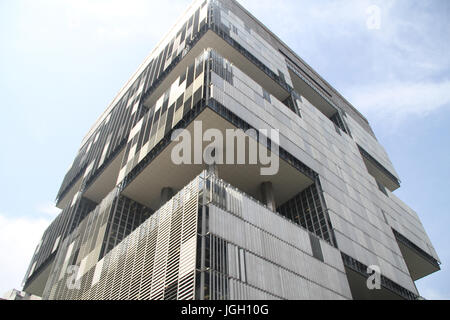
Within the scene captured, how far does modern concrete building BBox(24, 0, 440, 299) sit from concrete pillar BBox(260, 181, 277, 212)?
0.65 ft

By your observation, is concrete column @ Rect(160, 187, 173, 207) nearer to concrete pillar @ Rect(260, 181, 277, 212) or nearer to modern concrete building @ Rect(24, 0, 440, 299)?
modern concrete building @ Rect(24, 0, 440, 299)

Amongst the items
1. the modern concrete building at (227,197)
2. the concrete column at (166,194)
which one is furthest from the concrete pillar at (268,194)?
the concrete column at (166,194)

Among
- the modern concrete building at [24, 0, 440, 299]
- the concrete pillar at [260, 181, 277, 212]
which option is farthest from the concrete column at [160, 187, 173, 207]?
the concrete pillar at [260, 181, 277, 212]

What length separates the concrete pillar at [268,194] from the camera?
3909cm

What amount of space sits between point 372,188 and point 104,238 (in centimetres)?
3753

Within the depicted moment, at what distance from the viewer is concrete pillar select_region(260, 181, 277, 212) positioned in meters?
39.1

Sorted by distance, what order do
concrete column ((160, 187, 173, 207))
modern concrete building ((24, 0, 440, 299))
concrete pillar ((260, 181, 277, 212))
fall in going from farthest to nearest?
concrete column ((160, 187, 173, 207)) < concrete pillar ((260, 181, 277, 212)) < modern concrete building ((24, 0, 440, 299))

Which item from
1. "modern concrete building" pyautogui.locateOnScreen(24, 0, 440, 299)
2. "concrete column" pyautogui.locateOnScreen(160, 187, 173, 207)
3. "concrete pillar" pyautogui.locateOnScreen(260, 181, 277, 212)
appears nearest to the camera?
"modern concrete building" pyautogui.locateOnScreen(24, 0, 440, 299)

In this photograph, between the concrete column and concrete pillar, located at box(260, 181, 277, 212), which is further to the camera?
the concrete column

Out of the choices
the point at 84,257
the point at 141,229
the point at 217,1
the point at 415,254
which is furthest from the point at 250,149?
the point at 415,254

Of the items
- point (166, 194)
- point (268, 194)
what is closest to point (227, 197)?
point (268, 194)

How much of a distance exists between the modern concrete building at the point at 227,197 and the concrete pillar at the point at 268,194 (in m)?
0.20

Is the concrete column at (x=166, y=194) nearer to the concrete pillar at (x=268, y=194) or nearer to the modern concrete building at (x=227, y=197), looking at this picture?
the modern concrete building at (x=227, y=197)
